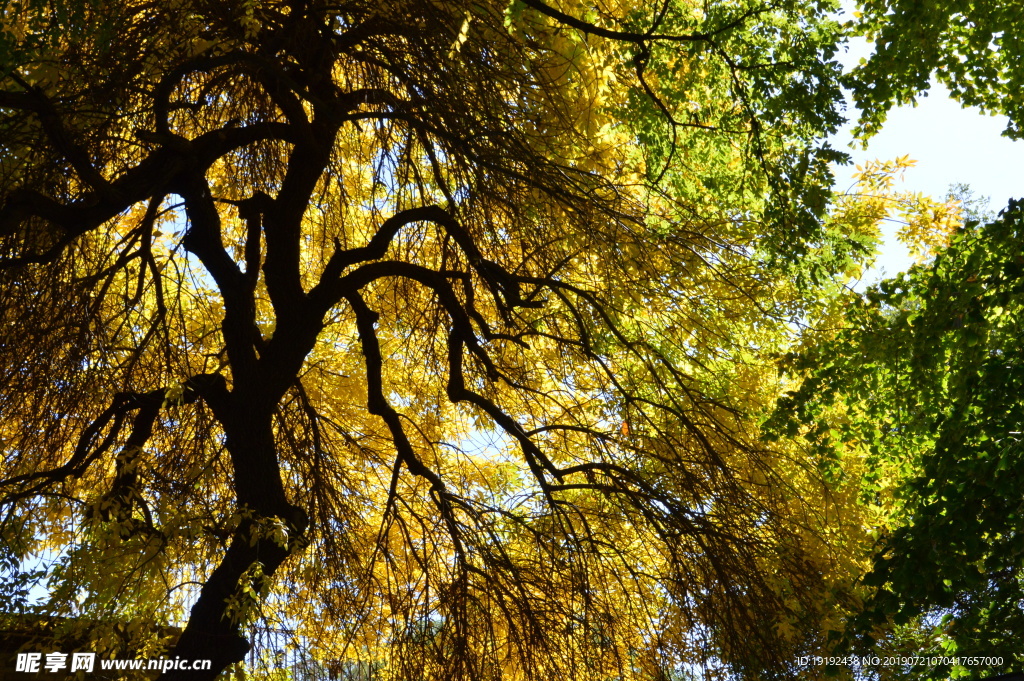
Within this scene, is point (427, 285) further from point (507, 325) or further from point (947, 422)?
point (947, 422)

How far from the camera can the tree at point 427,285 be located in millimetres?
5172

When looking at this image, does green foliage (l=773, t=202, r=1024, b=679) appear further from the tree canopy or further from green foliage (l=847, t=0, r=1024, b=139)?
green foliage (l=847, t=0, r=1024, b=139)

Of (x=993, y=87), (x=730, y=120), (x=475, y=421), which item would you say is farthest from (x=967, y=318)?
(x=475, y=421)

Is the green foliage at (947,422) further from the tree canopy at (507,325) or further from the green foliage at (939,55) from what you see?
the green foliage at (939,55)

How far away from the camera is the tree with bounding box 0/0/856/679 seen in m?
5.17

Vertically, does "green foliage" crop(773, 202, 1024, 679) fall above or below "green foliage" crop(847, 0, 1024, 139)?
below

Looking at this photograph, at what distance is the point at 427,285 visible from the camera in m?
6.56

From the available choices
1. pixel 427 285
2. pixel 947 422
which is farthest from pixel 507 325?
pixel 947 422

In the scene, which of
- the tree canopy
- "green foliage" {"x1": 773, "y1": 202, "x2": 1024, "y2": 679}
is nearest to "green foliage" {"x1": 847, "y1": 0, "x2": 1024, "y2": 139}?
the tree canopy

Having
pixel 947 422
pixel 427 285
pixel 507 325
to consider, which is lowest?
pixel 947 422

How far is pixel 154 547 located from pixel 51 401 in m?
1.44

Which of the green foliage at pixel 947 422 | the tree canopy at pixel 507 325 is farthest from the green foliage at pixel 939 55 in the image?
the green foliage at pixel 947 422

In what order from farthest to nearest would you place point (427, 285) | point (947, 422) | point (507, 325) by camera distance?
1. point (427, 285)
2. point (507, 325)
3. point (947, 422)

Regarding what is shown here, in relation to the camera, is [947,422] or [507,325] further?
[507,325]
